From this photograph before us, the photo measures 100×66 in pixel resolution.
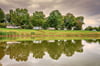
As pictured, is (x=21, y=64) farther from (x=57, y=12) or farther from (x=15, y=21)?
(x=57, y=12)

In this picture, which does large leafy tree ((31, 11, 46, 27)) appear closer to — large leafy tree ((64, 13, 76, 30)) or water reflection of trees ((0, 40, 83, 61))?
large leafy tree ((64, 13, 76, 30))

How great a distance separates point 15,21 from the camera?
10500 cm

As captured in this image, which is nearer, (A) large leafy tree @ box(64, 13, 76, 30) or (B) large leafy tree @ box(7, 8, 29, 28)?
(B) large leafy tree @ box(7, 8, 29, 28)

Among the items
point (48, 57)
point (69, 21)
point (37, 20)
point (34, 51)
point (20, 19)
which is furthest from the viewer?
point (69, 21)

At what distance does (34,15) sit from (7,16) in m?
40.1

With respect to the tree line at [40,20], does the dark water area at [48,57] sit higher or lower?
lower

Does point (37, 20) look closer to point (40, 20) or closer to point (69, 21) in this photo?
point (40, 20)

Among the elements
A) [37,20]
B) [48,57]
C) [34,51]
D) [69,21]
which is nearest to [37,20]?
[37,20]

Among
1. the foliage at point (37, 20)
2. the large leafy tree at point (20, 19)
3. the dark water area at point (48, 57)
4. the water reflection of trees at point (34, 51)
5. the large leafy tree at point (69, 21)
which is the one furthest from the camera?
the large leafy tree at point (69, 21)

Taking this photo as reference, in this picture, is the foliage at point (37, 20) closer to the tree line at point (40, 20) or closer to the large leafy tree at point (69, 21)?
the tree line at point (40, 20)

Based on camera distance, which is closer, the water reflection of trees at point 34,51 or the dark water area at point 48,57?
the dark water area at point 48,57

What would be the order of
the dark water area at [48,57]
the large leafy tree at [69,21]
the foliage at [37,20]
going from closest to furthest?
the dark water area at [48,57], the foliage at [37,20], the large leafy tree at [69,21]

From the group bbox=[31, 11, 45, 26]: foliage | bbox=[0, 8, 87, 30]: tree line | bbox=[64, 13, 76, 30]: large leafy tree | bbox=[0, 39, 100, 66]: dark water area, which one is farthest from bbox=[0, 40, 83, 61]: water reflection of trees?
bbox=[64, 13, 76, 30]: large leafy tree

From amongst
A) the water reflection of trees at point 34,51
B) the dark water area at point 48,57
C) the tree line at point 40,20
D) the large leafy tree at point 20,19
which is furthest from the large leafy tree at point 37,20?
the dark water area at point 48,57
